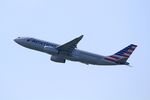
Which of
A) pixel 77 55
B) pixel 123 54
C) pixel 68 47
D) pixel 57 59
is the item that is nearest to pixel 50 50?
pixel 57 59

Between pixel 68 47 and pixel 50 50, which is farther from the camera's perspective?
pixel 68 47

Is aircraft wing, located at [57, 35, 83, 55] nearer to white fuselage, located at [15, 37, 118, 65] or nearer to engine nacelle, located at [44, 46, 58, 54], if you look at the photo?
white fuselage, located at [15, 37, 118, 65]

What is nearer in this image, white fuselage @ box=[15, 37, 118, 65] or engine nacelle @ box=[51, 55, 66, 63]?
white fuselage @ box=[15, 37, 118, 65]

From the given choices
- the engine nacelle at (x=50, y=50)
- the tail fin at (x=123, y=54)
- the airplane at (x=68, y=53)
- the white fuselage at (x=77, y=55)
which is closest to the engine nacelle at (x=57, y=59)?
the airplane at (x=68, y=53)

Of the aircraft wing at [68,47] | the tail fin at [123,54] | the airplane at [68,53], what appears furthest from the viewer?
the tail fin at [123,54]

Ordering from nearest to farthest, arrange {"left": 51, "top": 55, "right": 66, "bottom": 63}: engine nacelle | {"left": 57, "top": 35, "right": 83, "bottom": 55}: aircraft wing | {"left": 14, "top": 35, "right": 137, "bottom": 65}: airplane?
{"left": 57, "top": 35, "right": 83, "bottom": 55}: aircraft wing
{"left": 14, "top": 35, "right": 137, "bottom": 65}: airplane
{"left": 51, "top": 55, "right": 66, "bottom": 63}: engine nacelle

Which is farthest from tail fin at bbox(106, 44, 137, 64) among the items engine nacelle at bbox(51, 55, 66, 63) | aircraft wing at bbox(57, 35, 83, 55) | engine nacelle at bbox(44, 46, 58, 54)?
engine nacelle at bbox(44, 46, 58, 54)

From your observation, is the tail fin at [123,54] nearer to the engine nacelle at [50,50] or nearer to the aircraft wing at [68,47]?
the aircraft wing at [68,47]

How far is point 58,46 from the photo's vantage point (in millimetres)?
93062

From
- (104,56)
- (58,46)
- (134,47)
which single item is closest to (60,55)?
(58,46)

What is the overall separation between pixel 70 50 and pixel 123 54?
39.6 ft

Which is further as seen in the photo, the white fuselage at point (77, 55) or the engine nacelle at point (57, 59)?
the engine nacelle at point (57, 59)

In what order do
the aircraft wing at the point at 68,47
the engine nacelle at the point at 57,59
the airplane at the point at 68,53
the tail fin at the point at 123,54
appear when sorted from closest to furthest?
1. the aircraft wing at the point at 68,47
2. the airplane at the point at 68,53
3. the engine nacelle at the point at 57,59
4. the tail fin at the point at 123,54

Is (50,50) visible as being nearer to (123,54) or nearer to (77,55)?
(77,55)
